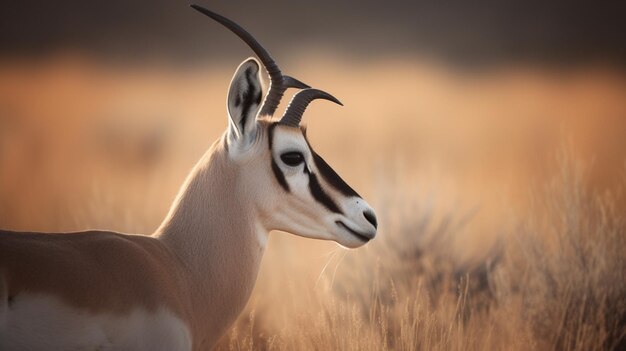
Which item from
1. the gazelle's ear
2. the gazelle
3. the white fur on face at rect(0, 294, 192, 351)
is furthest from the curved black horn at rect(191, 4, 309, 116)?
the white fur on face at rect(0, 294, 192, 351)

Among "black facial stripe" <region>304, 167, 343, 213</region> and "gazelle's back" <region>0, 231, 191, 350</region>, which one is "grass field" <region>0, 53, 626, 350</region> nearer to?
"black facial stripe" <region>304, 167, 343, 213</region>

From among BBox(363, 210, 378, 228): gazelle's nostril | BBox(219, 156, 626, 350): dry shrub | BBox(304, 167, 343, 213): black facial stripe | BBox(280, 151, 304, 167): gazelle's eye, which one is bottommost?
BBox(219, 156, 626, 350): dry shrub

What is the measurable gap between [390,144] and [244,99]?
27.4 ft

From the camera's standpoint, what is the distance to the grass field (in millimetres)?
5113

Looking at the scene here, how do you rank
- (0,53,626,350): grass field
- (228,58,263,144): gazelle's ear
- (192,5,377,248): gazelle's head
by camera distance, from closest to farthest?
(228,58,263,144): gazelle's ear, (192,5,377,248): gazelle's head, (0,53,626,350): grass field

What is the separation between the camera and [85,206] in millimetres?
7758

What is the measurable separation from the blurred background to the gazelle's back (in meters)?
1.14

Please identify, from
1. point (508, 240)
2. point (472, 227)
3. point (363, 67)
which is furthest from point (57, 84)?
point (508, 240)

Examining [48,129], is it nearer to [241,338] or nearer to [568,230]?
[241,338]

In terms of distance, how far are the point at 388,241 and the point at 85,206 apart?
3350 millimetres

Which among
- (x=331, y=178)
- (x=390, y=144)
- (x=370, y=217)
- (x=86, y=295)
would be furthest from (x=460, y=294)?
(x=390, y=144)

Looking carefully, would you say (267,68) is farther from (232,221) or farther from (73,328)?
(73,328)

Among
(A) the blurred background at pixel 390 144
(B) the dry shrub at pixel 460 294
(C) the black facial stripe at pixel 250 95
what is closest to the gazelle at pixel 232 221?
(C) the black facial stripe at pixel 250 95

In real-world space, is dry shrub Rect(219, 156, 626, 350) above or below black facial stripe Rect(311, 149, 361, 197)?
below
